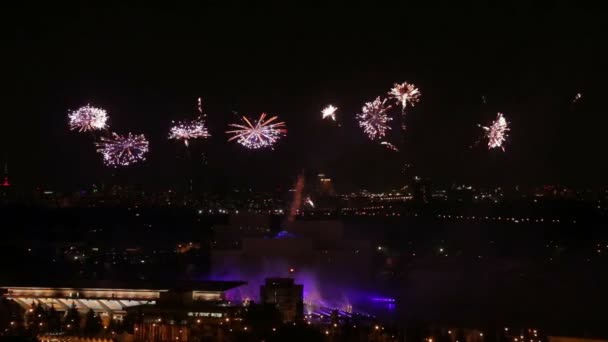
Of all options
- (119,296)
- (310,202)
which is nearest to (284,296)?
(119,296)

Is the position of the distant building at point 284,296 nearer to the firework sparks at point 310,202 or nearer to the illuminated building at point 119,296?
the illuminated building at point 119,296

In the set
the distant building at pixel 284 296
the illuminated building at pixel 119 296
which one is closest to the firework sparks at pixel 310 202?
the illuminated building at pixel 119 296

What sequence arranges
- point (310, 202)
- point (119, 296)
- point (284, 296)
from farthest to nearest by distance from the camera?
point (310, 202) → point (119, 296) → point (284, 296)

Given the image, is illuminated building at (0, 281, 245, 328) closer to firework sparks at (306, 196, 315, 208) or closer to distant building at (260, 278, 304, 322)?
distant building at (260, 278, 304, 322)

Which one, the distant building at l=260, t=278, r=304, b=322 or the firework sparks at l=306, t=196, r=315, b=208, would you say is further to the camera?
the firework sparks at l=306, t=196, r=315, b=208

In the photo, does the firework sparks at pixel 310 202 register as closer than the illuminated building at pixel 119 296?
No

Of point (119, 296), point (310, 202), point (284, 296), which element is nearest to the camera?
point (284, 296)

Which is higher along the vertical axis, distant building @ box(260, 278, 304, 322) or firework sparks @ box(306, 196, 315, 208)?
firework sparks @ box(306, 196, 315, 208)

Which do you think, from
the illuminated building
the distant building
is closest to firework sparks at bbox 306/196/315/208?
the illuminated building

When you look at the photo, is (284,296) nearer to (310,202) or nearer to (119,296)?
(119,296)
